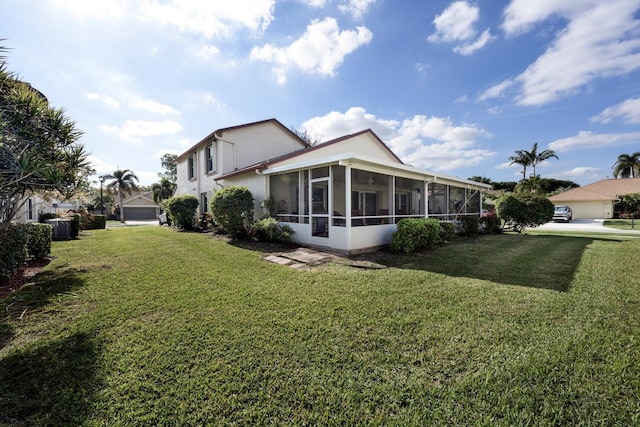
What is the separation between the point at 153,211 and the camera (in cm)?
4544

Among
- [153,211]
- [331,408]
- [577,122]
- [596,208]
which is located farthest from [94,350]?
[153,211]

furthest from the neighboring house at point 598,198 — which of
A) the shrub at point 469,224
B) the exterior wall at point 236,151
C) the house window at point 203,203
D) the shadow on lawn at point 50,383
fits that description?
the shadow on lawn at point 50,383

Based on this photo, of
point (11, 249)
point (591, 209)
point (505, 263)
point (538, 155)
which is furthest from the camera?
point (538, 155)

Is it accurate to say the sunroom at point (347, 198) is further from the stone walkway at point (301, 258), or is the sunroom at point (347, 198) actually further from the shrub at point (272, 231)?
the stone walkway at point (301, 258)

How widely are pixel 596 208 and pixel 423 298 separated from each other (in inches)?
1680

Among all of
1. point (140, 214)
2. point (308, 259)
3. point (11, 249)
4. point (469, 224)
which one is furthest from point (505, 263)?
point (140, 214)

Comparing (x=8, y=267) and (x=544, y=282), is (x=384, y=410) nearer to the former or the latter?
(x=544, y=282)

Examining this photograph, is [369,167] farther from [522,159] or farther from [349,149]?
[522,159]

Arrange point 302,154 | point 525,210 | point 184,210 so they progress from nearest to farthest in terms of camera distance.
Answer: point 302,154, point 184,210, point 525,210

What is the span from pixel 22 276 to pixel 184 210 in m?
9.29

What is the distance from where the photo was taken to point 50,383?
8.34ft

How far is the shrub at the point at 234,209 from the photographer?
1113cm

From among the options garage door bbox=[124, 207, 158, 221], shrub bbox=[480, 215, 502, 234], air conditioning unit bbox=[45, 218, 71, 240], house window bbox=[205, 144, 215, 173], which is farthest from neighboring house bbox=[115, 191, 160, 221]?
shrub bbox=[480, 215, 502, 234]

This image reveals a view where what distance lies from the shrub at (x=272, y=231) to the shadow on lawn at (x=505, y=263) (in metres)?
3.75
